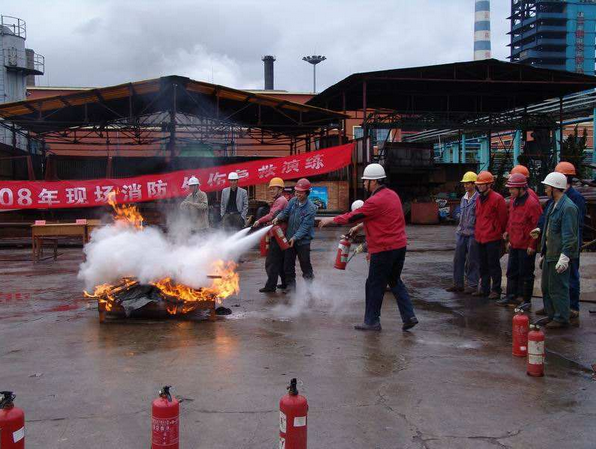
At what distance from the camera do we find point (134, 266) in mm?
7586

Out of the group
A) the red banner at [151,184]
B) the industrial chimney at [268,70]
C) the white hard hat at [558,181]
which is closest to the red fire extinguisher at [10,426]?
the white hard hat at [558,181]

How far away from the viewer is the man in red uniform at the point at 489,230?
9.39m

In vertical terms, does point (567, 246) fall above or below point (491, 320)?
above

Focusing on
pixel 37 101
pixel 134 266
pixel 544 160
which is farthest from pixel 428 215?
pixel 134 266

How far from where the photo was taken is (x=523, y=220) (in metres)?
8.72

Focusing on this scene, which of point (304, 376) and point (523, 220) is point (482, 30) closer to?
point (523, 220)

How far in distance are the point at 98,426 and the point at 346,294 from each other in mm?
6280

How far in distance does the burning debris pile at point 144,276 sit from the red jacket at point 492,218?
4533 millimetres

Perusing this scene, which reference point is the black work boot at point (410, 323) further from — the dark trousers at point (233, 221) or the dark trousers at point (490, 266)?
the dark trousers at point (233, 221)

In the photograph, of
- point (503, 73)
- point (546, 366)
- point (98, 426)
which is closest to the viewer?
point (98, 426)

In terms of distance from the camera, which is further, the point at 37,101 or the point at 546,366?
the point at 37,101

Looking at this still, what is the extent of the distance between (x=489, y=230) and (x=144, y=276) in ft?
18.3

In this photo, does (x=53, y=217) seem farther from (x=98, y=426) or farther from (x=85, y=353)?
(x=98, y=426)

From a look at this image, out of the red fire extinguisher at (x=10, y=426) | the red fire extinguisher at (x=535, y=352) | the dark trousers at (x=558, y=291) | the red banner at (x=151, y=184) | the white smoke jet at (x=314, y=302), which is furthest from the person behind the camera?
the red banner at (x=151, y=184)
